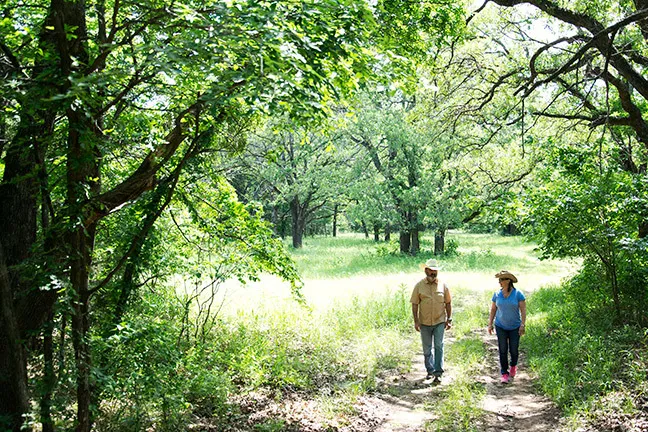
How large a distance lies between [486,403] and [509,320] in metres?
1.59

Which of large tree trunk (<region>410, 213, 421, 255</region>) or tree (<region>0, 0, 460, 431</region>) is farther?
large tree trunk (<region>410, 213, 421, 255</region>)

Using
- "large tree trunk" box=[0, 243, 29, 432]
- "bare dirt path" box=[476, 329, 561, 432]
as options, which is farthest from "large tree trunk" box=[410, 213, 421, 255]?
"large tree trunk" box=[0, 243, 29, 432]

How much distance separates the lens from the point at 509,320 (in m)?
8.35

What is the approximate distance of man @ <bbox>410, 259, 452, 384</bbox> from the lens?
838 cm

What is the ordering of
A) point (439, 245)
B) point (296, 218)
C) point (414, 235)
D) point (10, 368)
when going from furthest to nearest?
point (296, 218) → point (439, 245) → point (414, 235) → point (10, 368)

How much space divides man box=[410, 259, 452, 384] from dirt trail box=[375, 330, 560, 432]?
303mm

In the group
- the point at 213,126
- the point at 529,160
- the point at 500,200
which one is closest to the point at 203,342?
the point at 213,126

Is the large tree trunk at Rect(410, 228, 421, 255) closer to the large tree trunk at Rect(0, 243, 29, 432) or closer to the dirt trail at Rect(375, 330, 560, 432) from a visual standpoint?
the dirt trail at Rect(375, 330, 560, 432)

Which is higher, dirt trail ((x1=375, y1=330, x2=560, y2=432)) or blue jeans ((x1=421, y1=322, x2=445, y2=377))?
blue jeans ((x1=421, y1=322, x2=445, y2=377))

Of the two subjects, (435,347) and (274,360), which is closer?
(435,347)

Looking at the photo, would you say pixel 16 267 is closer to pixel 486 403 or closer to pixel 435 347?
pixel 486 403

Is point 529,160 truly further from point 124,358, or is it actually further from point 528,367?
point 124,358

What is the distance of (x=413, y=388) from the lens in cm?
808

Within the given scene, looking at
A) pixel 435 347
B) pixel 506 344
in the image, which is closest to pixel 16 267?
pixel 435 347
